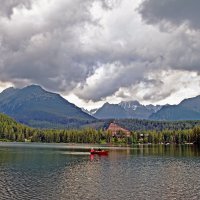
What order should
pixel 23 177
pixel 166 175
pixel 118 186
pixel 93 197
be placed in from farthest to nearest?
pixel 166 175
pixel 23 177
pixel 118 186
pixel 93 197

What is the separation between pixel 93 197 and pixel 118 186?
11.8 m

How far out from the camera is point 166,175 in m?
88.4

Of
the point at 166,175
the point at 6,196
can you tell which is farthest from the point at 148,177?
the point at 6,196

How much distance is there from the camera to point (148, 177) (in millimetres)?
83812

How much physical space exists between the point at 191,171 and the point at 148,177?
61.4 ft

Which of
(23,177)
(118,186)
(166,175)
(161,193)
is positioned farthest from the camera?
(166,175)

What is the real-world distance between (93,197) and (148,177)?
27.5 metres

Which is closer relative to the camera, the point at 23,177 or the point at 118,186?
the point at 118,186

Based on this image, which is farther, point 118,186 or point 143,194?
point 118,186

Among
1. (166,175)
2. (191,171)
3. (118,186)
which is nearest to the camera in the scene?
(118,186)

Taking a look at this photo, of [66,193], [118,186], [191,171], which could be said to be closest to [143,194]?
[118,186]

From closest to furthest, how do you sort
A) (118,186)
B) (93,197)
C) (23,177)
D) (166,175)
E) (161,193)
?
(93,197)
(161,193)
(118,186)
(23,177)
(166,175)

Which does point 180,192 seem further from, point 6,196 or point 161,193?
point 6,196

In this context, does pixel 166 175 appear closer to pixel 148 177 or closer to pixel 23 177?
pixel 148 177
